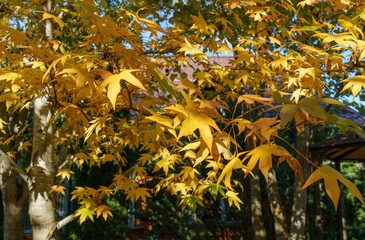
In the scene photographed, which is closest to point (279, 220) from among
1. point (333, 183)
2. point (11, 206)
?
point (11, 206)

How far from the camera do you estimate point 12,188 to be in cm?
449

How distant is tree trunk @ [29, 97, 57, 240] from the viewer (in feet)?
9.45

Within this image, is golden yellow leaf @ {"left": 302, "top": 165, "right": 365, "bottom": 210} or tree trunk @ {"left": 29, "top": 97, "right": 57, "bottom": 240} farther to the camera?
tree trunk @ {"left": 29, "top": 97, "right": 57, "bottom": 240}

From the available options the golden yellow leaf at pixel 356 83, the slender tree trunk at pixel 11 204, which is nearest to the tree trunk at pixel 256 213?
the golden yellow leaf at pixel 356 83

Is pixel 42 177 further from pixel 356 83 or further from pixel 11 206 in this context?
pixel 356 83

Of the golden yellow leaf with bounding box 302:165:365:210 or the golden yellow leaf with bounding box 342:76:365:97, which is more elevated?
the golden yellow leaf with bounding box 342:76:365:97

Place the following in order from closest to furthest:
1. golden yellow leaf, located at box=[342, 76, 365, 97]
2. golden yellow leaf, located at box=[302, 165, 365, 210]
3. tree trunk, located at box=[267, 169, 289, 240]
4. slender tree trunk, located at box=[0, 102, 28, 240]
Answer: golden yellow leaf, located at box=[302, 165, 365, 210] < golden yellow leaf, located at box=[342, 76, 365, 97] < slender tree trunk, located at box=[0, 102, 28, 240] < tree trunk, located at box=[267, 169, 289, 240]

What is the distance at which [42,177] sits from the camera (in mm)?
2949

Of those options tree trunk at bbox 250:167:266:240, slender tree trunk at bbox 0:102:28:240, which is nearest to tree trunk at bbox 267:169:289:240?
tree trunk at bbox 250:167:266:240

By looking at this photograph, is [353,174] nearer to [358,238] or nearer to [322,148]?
[358,238]

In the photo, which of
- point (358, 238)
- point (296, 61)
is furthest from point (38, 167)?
A: point (358, 238)

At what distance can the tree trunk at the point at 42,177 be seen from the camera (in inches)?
113

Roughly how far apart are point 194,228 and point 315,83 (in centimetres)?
527

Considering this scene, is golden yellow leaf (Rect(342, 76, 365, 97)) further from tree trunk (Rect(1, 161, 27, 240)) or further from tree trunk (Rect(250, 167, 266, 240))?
tree trunk (Rect(1, 161, 27, 240))
